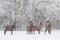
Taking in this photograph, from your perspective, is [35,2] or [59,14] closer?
[35,2]

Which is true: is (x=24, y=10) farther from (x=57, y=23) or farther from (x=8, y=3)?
(x=57, y=23)

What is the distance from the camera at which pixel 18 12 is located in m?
22.6

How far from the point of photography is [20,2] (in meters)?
22.7

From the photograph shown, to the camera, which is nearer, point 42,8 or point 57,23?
point 42,8

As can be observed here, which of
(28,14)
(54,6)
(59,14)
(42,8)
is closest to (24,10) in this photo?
(28,14)

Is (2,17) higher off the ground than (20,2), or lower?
lower

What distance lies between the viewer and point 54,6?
915 inches

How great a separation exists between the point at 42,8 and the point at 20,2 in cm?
251

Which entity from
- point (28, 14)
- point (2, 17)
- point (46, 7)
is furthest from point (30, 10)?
point (2, 17)

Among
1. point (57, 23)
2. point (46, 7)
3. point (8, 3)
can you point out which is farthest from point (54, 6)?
point (8, 3)

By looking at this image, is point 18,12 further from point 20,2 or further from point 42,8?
point 42,8

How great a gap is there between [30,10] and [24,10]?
717 millimetres

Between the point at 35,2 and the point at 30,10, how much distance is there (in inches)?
41.2

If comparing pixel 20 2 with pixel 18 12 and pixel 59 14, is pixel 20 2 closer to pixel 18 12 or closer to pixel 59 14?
pixel 18 12
